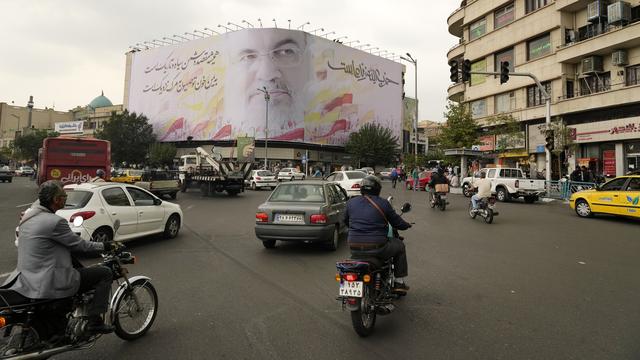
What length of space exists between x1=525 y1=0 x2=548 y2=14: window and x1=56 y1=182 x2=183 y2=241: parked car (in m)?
32.9

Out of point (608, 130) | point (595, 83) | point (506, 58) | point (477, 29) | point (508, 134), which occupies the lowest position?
point (608, 130)


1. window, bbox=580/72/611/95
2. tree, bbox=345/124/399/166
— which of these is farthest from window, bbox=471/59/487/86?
tree, bbox=345/124/399/166

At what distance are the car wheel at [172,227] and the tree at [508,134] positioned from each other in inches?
1050

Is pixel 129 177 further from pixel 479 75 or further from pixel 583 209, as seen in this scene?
pixel 479 75

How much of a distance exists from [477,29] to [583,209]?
28.6 metres

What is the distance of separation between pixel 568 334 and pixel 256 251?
5.42 metres

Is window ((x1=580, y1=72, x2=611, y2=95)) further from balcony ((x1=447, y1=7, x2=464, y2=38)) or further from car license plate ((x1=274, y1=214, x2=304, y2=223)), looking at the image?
car license plate ((x1=274, y1=214, x2=304, y2=223))

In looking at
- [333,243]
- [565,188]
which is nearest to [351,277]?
[333,243]

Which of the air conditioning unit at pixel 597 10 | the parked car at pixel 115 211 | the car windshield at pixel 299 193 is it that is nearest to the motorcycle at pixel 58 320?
the parked car at pixel 115 211

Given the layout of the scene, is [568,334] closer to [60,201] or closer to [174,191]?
[60,201]

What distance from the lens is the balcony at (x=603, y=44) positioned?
2372cm

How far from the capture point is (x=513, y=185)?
19.3m

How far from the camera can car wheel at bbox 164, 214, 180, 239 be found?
367 inches

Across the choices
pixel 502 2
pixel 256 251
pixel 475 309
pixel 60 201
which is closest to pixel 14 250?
pixel 256 251
